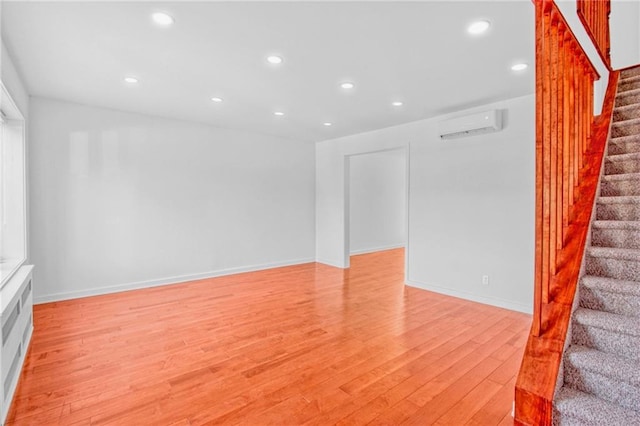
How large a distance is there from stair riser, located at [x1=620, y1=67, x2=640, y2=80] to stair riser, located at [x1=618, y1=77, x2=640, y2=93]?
137 millimetres

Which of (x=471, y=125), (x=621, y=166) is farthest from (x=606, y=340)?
(x=471, y=125)

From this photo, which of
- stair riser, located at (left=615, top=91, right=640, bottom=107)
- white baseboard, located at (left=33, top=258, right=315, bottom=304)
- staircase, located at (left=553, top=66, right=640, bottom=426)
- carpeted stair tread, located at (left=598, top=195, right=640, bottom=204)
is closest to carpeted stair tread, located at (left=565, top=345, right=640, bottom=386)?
staircase, located at (left=553, top=66, right=640, bottom=426)

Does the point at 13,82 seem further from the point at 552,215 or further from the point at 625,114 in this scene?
the point at 625,114

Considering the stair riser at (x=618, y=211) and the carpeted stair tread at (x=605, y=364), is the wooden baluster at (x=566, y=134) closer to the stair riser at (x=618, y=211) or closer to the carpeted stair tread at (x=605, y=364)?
the stair riser at (x=618, y=211)

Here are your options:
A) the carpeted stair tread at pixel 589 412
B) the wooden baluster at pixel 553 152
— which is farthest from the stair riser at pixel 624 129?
the carpeted stair tread at pixel 589 412

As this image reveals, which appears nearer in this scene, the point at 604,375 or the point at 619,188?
the point at 604,375

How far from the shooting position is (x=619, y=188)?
7.07ft

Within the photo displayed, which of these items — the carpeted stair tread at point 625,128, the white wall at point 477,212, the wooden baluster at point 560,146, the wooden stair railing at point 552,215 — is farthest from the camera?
the white wall at point 477,212

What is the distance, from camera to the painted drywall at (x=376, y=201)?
7582 millimetres

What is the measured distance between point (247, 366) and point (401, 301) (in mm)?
2309

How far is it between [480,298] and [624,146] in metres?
2.35

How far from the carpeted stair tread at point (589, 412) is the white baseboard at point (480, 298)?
267 cm

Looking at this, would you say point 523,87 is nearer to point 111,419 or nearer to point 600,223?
point 600,223

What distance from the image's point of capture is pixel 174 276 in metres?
4.98
